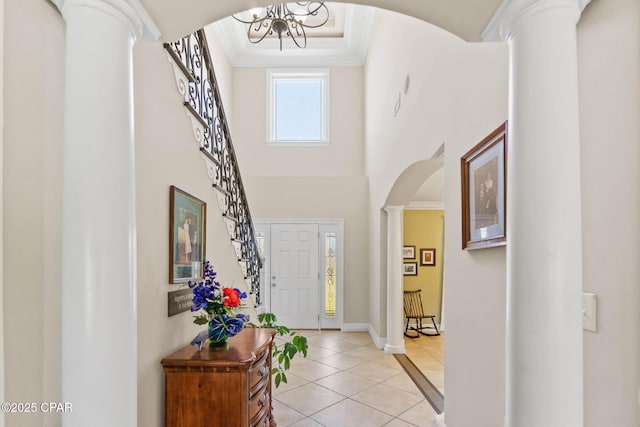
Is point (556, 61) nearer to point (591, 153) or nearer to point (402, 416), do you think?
point (591, 153)

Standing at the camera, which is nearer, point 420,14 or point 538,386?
point 538,386

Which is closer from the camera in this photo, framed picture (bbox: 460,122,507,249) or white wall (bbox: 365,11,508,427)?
framed picture (bbox: 460,122,507,249)

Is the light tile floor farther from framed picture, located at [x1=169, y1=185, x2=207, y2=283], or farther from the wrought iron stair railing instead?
framed picture, located at [x1=169, y1=185, x2=207, y2=283]

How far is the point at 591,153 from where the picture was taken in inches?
47.9

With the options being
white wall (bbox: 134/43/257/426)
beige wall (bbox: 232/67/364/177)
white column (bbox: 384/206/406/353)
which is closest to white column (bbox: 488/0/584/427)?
white wall (bbox: 134/43/257/426)

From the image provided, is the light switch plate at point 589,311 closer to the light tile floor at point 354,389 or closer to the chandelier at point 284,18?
the light tile floor at point 354,389

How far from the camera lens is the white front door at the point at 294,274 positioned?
718 centimetres

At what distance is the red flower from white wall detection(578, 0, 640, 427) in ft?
5.19

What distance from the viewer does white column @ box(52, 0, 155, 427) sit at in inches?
45.4

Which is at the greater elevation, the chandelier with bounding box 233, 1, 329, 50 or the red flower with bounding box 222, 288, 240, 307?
the chandelier with bounding box 233, 1, 329, 50

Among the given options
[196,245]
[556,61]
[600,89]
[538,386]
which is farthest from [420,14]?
[196,245]

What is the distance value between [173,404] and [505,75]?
2210mm

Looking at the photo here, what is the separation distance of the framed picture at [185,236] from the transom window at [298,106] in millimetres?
5313

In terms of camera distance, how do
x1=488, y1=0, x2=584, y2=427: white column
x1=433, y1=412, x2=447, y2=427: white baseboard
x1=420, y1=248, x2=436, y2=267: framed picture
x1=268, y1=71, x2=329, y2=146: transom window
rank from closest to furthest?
x1=488, y1=0, x2=584, y2=427: white column < x1=433, y1=412, x2=447, y2=427: white baseboard < x1=420, y1=248, x2=436, y2=267: framed picture < x1=268, y1=71, x2=329, y2=146: transom window
